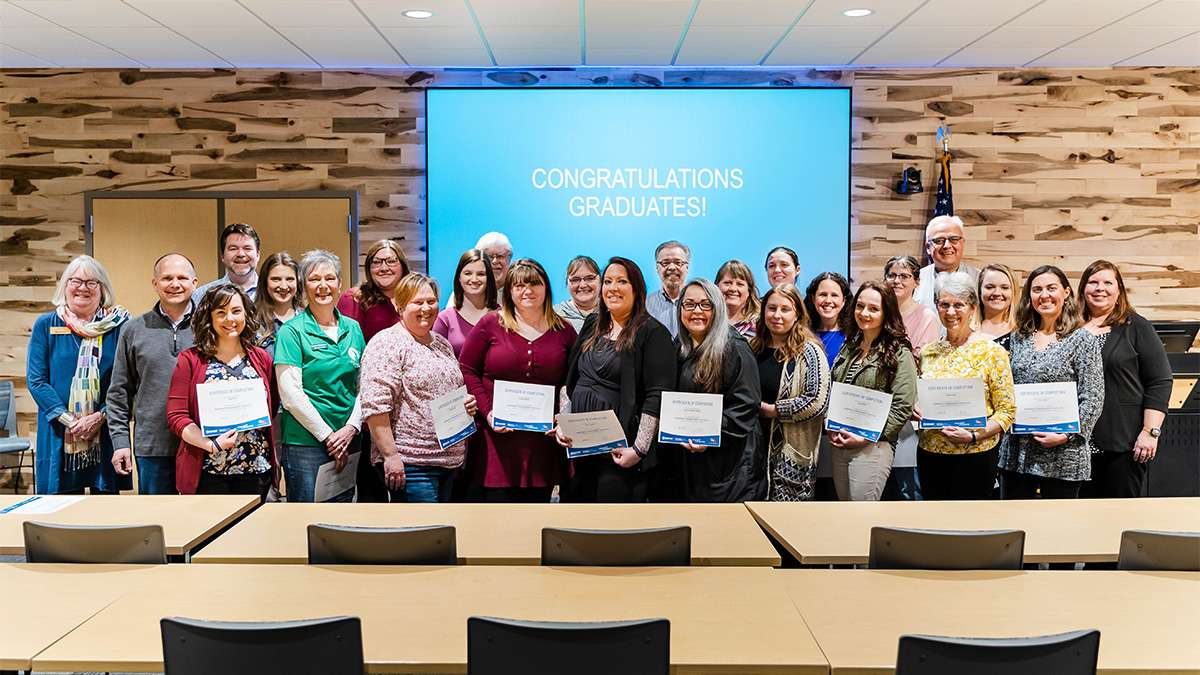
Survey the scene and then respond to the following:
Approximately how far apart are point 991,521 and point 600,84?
16.8 feet

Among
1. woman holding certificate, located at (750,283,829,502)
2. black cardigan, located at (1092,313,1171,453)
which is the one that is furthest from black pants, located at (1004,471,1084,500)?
woman holding certificate, located at (750,283,829,502)

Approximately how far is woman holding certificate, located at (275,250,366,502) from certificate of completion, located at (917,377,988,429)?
2.67m

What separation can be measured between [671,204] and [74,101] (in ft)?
16.4

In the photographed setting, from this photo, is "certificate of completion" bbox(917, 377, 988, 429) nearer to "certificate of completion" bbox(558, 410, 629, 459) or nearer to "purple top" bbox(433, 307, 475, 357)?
"certificate of completion" bbox(558, 410, 629, 459)

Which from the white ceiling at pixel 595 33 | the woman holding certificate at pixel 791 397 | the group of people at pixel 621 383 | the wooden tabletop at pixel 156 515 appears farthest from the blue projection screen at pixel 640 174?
the wooden tabletop at pixel 156 515

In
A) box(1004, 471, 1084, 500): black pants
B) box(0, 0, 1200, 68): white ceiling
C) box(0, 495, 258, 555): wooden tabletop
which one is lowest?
box(1004, 471, 1084, 500): black pants

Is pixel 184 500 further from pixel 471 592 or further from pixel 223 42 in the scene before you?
pixel 223 42

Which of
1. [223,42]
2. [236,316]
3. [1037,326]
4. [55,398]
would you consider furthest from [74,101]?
[1037,326]

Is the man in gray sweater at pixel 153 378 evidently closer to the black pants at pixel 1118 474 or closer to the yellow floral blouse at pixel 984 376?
the yellow floral blouse at pixel 984 376

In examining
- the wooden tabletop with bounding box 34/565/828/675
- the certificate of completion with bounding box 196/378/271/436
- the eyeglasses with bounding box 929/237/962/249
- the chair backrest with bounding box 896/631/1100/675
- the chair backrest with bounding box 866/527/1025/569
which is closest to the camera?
the chair backrest with bounding box 896/631/1100/675

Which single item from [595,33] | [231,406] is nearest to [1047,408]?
[231,406]

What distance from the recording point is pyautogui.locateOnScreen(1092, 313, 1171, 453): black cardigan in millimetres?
4438

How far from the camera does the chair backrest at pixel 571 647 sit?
6.68ft

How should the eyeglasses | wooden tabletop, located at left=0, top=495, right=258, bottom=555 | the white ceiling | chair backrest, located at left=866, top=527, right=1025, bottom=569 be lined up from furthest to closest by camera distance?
the eyeglasses < the white ceiling < wooden tabletop, located at left=0, top=495, right=258, bottom=555 < chair backrest, located at left=866, top=527, right=1025, bottom=569
